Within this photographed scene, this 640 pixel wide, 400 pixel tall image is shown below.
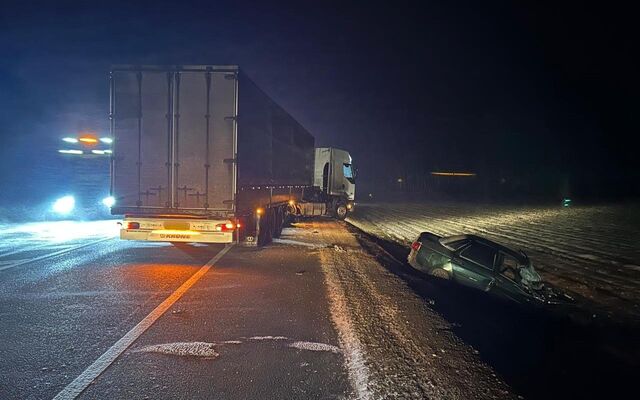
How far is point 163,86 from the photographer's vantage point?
35.3 feet

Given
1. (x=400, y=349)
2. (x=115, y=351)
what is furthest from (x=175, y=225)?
(x=400, y=349)

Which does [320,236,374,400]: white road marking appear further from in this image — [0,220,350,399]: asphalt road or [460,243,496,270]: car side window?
[460,243,496,270]: car side window

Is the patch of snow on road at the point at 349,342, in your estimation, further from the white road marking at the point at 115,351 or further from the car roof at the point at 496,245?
the car roof at the point at 496,245

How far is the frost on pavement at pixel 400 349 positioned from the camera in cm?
441

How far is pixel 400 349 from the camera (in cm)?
544

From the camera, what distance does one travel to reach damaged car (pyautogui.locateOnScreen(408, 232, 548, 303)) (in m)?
9.55

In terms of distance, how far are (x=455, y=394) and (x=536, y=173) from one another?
2926 inches

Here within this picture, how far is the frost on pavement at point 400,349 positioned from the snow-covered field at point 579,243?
603 centimetres

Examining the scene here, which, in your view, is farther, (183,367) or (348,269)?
(348,269)

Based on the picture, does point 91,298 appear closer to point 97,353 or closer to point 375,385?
point 97,353

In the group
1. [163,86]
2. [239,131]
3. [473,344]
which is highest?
[163,86]

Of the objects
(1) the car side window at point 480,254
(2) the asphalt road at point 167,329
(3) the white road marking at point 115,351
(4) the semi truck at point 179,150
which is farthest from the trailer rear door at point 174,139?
(1) the car side window at point 480,254

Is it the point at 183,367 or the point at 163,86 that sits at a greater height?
the point at 163,86

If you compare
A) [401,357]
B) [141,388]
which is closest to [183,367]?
[141,388]
